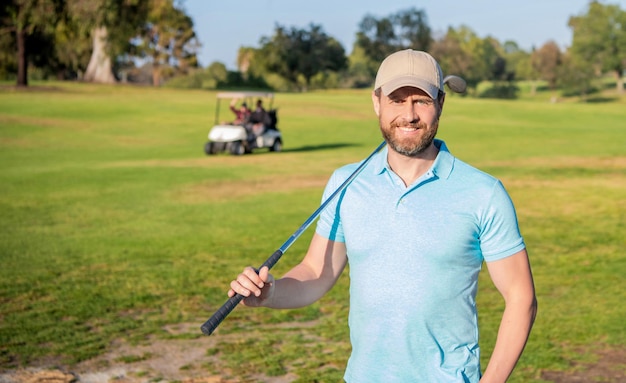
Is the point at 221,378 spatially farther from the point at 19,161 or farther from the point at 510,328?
the point at 19,161

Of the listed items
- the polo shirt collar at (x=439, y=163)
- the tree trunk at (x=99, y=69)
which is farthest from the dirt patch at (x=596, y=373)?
the tree trunk at (x=99, y=69)

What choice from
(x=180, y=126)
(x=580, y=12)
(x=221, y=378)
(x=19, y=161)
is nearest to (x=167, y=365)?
(x=221, y=378)

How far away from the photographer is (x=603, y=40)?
402 ft

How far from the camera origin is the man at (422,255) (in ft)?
10.7

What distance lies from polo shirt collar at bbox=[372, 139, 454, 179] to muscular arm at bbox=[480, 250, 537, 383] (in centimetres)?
36

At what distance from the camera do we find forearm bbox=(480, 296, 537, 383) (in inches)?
126

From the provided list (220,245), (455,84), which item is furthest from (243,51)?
(455,84)

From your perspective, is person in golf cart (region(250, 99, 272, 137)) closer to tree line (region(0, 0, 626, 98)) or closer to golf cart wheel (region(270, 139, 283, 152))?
golf cart wheel (region(270, 139, 283, 152))

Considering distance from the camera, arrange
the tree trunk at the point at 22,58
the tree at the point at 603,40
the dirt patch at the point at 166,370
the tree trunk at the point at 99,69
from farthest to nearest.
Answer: the tree at the point at 603,40
the tree trunk at the point at 99,69
the tree trunk at the point at 22,58
the dirt patch at the point at 166,370

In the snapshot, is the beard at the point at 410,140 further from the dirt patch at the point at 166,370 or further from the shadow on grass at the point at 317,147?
the shadow on grass at the point at 317,147

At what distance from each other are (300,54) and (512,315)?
348ft

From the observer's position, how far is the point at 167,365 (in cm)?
742

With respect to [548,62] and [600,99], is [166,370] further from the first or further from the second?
[548,62]

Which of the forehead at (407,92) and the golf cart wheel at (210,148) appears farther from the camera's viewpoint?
the golf cart wheel at (210,148)
